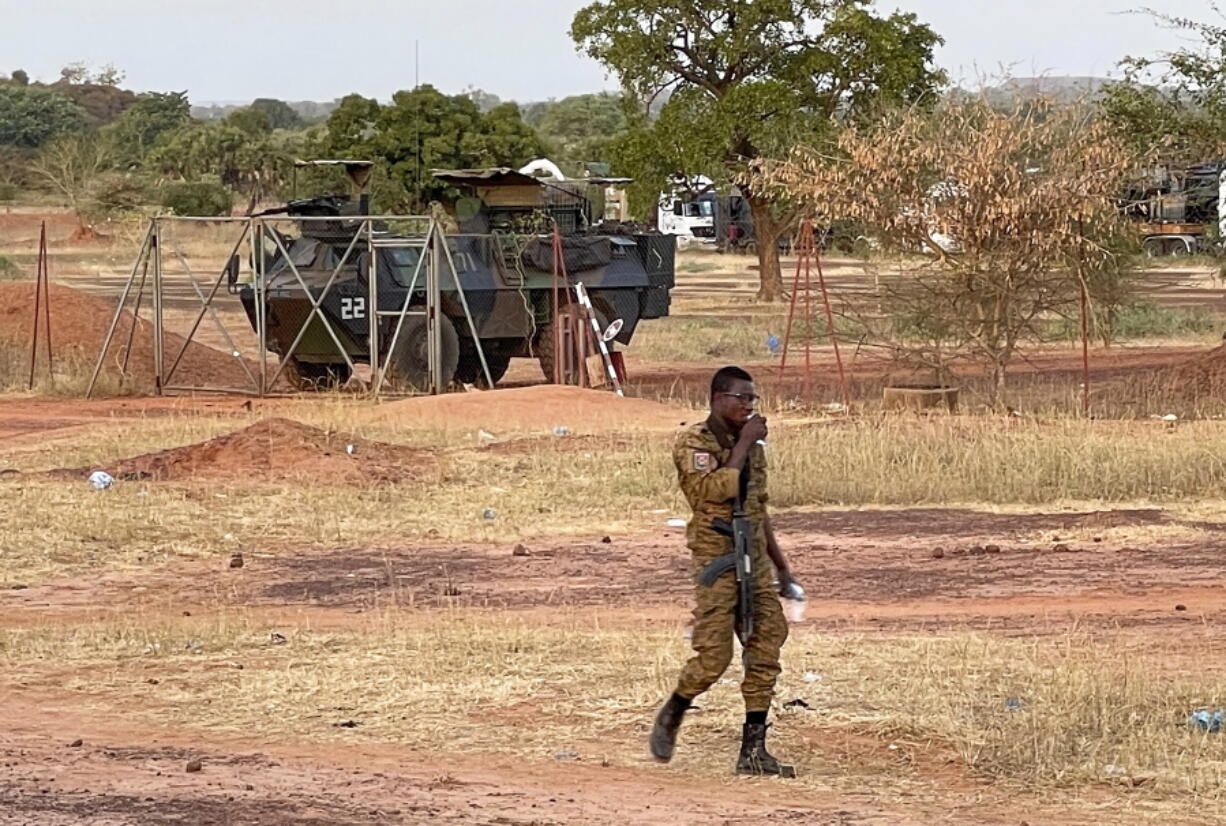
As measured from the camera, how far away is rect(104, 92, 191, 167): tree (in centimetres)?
8391

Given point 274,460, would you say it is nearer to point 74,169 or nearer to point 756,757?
point 756,757

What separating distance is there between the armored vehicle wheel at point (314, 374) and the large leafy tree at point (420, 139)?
27.7 m

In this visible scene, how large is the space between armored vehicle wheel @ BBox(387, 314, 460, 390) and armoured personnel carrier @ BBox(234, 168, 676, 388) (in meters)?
0.01

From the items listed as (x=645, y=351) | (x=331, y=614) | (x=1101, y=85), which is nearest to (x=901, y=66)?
(x=645, y=351)

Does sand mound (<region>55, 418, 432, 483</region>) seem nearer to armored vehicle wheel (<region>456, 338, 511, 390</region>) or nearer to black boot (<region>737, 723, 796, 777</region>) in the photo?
armored vehicle wheel (<region>456, 338, 511, 390</region>)

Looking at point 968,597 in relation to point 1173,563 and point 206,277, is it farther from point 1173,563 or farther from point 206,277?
point 206,277

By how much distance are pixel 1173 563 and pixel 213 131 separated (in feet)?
199

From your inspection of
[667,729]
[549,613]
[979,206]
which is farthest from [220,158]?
[667,729]

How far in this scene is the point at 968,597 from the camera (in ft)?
40.2

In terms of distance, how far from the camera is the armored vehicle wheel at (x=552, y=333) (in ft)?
81.0

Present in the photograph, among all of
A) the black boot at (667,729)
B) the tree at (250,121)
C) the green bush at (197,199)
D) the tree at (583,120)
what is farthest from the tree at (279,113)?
the black boot at (667,729)

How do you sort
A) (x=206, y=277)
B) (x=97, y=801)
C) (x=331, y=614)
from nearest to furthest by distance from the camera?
(x=97, y=801)
(x=331, y=614)
(x=206, y=277)

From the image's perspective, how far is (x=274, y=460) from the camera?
17.4m

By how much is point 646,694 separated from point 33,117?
89.1 metres
